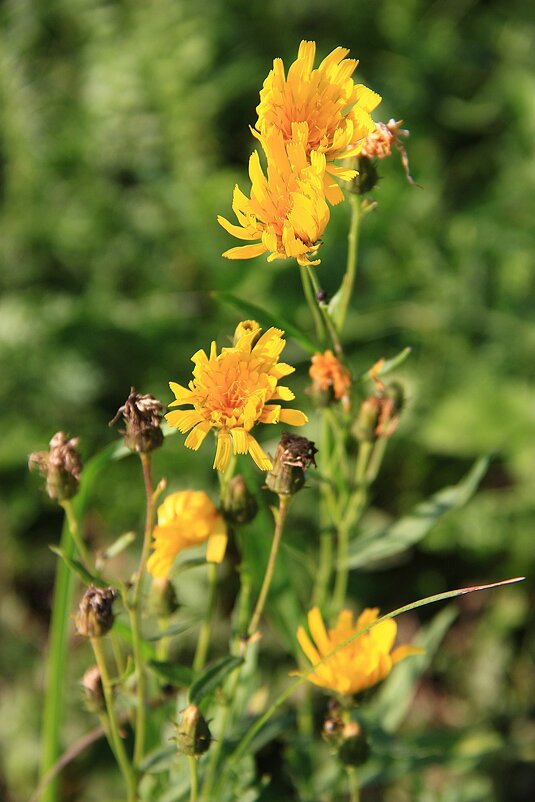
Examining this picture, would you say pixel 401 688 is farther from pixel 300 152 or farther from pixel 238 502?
pixel 300 152

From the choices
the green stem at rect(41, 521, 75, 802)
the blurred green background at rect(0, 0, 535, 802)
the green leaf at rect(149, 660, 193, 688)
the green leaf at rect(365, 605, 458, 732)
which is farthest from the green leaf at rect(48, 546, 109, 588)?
the blurred green background at rect(0, 0, 535, 802)

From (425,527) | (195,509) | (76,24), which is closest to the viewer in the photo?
(195,509)

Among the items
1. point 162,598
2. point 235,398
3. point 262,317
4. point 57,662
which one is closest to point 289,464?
point 235,398

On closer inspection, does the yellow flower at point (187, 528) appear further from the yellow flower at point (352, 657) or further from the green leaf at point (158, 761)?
the green leaf at point (158, 761)

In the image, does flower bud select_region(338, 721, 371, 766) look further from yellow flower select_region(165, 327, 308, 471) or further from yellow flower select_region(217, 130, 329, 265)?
yellow flower select_region(217, 130, 329, 265)

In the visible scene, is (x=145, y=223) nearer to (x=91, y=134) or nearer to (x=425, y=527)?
(x=91, y=134)

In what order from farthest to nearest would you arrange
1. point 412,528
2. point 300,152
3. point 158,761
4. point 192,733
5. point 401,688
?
point 401,688, point 412,528, point 158,761, point 192,733, point 300,152

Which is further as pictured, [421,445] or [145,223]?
[145,223]

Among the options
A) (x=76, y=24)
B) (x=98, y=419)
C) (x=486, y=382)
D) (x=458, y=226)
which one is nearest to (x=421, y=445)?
(x=486, y=382)

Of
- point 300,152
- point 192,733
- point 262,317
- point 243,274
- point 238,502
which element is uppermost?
point 243,274
